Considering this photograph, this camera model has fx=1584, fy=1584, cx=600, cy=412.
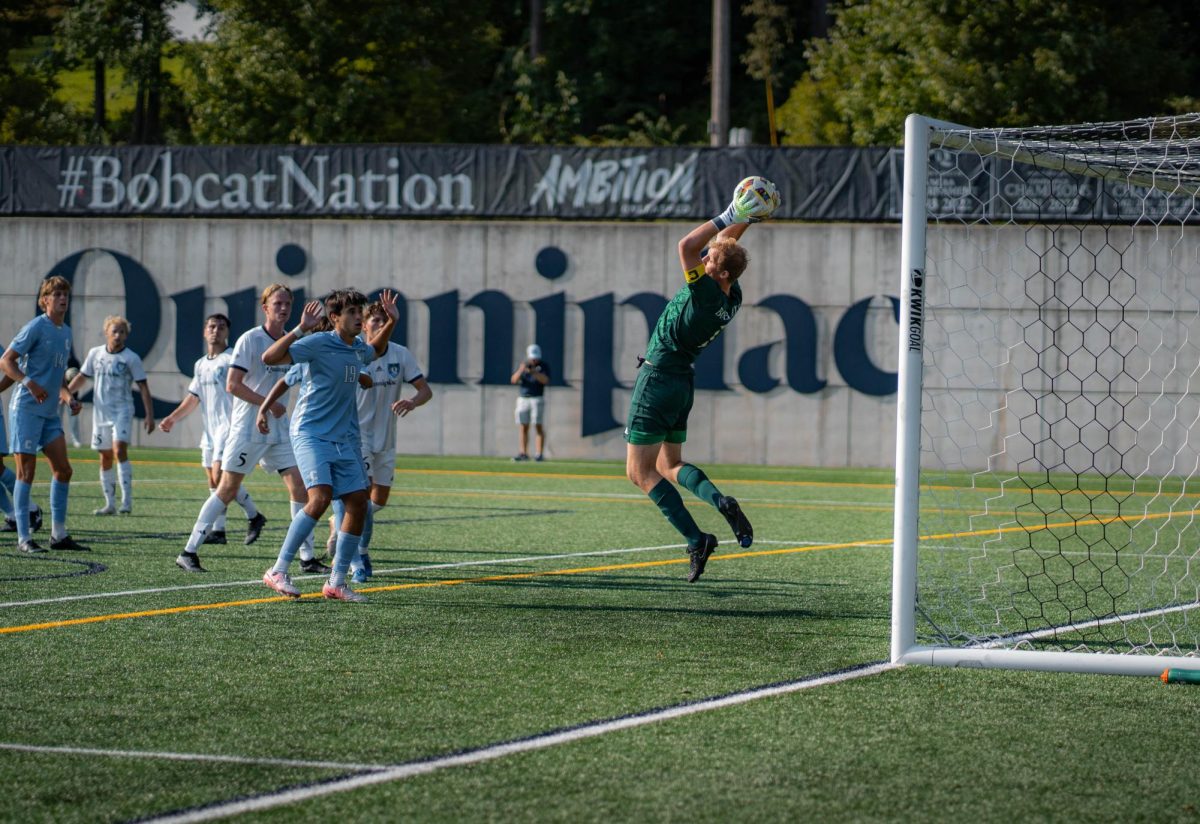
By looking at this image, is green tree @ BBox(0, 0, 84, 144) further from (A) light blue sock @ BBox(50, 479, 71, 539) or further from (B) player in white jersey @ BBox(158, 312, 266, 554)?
(A) light blue sock @ BBox(50, 479, 71, 539)

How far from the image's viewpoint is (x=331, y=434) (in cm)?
930

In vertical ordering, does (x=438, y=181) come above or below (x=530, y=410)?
above

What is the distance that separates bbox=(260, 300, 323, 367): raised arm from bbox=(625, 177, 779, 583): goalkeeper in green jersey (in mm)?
1887

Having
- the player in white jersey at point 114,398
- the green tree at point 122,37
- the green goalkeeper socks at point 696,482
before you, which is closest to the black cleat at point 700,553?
the green goalkeeper socks at point 696,482

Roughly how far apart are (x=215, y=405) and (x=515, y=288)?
47.6ft

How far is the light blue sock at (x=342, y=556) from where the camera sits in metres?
9.41

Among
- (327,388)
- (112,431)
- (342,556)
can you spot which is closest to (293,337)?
(327,388)

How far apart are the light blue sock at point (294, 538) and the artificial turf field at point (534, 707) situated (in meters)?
0.25

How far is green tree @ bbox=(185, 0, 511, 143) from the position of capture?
43312 millimetres

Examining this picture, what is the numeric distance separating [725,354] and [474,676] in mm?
20648

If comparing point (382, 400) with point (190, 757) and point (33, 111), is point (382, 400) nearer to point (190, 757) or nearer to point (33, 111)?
point (190, 757)

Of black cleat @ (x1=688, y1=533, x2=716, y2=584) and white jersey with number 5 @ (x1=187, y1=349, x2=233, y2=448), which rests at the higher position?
white jersey with number 5 @ (x1=187, y1=349, x2=233, y2=448)

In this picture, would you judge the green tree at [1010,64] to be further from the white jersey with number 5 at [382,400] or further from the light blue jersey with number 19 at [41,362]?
the white jersey with number 5 at [382,400]

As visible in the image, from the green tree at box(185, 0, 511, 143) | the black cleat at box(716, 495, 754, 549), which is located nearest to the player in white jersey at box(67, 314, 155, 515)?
the black cleat at box(716, 495, 754, 549)
